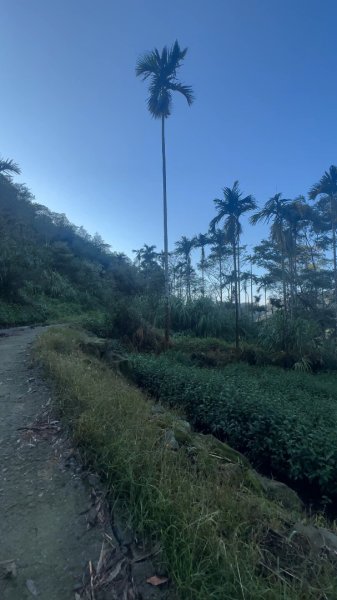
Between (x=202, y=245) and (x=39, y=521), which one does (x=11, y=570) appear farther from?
(x=202, y=245)

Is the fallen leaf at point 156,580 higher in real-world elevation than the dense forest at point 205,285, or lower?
lower

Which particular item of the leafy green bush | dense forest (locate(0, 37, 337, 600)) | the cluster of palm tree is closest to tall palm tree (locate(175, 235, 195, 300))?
the cluster of palm tree

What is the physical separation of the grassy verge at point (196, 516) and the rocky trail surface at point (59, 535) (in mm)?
130

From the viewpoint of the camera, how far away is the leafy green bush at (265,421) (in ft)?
13.4

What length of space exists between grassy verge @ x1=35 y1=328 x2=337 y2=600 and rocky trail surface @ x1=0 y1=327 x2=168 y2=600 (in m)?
0.13

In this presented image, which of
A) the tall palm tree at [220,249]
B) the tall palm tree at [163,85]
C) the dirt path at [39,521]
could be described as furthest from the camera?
the tall palm tree at [220,249]

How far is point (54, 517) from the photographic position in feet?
6.43

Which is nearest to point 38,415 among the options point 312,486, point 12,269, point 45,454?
point 45,454

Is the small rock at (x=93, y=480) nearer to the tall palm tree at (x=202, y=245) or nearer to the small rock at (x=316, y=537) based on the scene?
the small rock at (x=316, y=537)

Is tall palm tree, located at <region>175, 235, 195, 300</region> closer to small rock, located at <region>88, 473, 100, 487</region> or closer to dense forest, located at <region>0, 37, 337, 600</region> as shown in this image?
dense forest, located at <region>0, 37, 337, 600</region>

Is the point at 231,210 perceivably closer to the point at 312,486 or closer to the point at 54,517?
the point at 312,486

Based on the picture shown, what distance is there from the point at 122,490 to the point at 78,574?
51 cm

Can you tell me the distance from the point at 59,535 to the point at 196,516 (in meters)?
0.87

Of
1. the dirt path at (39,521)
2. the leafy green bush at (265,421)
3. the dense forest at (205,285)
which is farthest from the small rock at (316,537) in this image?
the dense forest at (205,285)
